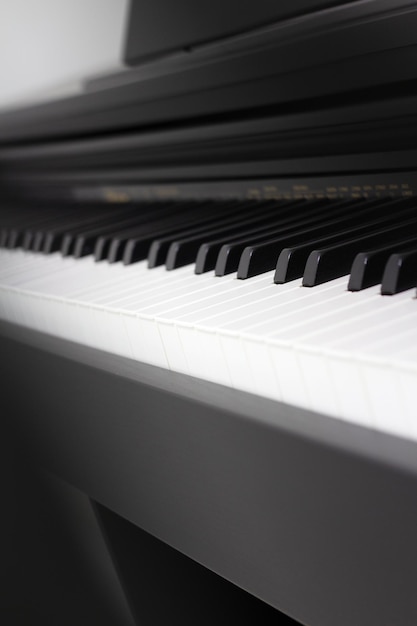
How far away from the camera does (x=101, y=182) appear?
194cm

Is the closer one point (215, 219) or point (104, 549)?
point (215, 219)

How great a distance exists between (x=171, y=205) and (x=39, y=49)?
0.88m

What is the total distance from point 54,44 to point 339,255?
146 cm

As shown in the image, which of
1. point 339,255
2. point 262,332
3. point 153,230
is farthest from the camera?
point 153,230

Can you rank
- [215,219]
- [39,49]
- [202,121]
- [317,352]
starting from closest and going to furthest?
[317,352] → [215,219] → [202,121] → [39,49]

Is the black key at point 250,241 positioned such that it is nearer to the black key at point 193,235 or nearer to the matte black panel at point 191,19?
the black key at point 193,235

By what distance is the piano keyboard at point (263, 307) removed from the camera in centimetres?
69

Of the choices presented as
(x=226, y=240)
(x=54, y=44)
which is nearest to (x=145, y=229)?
(x=226, y=240)

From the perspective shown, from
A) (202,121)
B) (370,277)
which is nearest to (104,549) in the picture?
(202,121)

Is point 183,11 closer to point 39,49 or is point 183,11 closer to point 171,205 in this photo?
point 171,205

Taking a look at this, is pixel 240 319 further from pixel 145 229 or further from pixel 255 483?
pixel 145 229

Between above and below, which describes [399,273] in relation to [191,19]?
below

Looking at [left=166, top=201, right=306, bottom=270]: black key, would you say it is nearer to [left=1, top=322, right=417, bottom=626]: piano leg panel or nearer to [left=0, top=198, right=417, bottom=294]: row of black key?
[left=0, top=198, right=417, bottom=294]: row of black key

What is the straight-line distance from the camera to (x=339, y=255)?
924 millimetres
